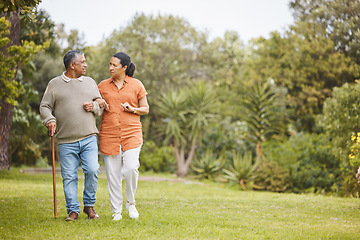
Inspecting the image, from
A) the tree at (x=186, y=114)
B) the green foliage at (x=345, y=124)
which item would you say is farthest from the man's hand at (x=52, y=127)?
the tree at (x=186, y=114)

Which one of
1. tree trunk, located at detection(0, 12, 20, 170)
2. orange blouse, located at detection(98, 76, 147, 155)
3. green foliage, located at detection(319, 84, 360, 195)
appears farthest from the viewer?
tree trunk, located at detection(0, 12, 20, 170)

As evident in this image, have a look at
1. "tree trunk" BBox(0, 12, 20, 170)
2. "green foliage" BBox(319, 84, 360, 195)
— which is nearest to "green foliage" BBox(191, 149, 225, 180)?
"green foliage" BBox(319, 84, 360, 195)

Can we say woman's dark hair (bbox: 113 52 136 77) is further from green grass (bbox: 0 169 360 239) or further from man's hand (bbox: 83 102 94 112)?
green grass (bbox: 0 169 360 239)

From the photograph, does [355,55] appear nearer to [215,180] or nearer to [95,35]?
[215,180]

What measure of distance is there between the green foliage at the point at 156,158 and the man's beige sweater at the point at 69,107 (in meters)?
14.0

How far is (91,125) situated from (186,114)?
43.0ft

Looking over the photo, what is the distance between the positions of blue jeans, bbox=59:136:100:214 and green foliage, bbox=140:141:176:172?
13900 mm

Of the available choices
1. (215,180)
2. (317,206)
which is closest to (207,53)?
(215,180)

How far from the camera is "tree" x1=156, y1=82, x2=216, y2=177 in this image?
18484mm

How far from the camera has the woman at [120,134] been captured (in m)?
6.14

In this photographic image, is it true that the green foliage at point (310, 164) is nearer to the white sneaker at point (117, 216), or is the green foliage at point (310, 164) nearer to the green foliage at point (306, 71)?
the green foliage at point (306, 71)

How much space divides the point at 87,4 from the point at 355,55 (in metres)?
16.7

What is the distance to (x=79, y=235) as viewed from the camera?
16.5 ft

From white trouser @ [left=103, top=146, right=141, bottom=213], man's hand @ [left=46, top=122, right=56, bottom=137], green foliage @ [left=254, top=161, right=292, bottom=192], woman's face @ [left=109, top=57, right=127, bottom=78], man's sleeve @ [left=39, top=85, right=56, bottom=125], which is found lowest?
green foliage @ [left=254, top=161, right=292, bottom=192]
